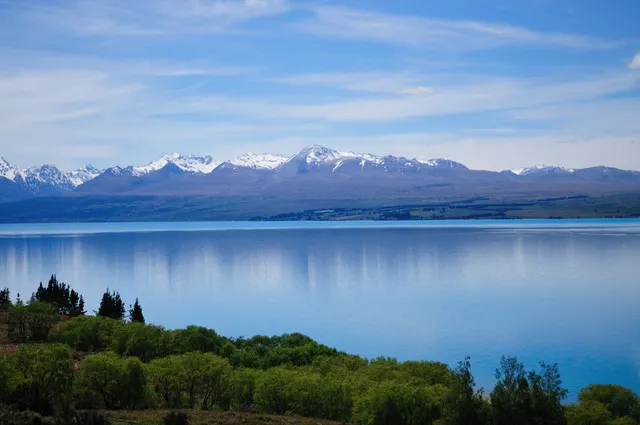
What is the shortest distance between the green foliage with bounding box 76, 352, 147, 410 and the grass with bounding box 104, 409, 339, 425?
2.20m

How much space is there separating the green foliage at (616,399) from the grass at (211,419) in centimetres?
1394

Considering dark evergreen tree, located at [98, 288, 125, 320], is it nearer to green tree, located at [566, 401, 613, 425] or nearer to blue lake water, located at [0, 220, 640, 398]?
blue lake water, located at [0, 220, 640, 398]

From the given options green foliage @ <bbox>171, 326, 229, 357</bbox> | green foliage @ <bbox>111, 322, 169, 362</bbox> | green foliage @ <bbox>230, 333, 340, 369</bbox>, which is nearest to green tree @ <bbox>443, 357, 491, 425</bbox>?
green foliage @ <bbox>230, 333, 340, 369</bbox>

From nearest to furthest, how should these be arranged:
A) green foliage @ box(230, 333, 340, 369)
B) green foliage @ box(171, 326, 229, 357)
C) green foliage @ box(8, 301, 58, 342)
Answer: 1. green foliage @ box(230, 333, 340, 369)
2. green foliage @ box(171, 326, 229, 357)
3. green foliage @ box(8, 301, 58, 342)

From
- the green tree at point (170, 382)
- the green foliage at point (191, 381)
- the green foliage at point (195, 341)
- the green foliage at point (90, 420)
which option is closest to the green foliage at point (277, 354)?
the green foliage at point (195, 341)

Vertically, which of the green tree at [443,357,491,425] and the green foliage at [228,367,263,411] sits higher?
the green tree at [443,357,491,425]

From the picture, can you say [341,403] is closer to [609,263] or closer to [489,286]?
[489,286]

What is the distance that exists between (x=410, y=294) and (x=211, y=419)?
6225 cm

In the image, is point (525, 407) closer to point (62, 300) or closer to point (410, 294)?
point (62, 300)

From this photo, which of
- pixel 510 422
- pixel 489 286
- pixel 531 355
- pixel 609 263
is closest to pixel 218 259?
pixel 489 286

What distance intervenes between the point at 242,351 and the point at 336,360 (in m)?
8.24

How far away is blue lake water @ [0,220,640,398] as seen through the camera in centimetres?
5888

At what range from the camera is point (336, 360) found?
4334cm

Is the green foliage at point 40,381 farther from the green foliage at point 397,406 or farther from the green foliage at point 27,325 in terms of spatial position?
the green foliage at point 27,325
